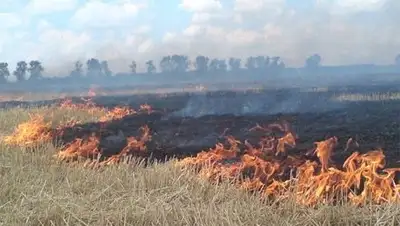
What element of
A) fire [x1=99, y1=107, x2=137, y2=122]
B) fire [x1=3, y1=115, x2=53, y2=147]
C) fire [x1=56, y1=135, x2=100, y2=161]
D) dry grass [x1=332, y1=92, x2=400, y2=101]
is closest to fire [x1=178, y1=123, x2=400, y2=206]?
fire [x1=56, y1=135, x2=100, y2=161]

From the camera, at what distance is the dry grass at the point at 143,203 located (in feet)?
17.4

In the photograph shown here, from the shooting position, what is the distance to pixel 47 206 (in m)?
5.71

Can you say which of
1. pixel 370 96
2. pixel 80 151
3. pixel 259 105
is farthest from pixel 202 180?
pixel 370 96

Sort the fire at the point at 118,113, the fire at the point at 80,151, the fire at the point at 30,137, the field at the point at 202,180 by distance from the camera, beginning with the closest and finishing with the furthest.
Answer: the field at the point at 202,180 → the fire at the point at 80,151 → the fire at the point at 30,137 → the fire at the point at 118,113

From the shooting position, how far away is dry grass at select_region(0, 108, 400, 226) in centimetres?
529

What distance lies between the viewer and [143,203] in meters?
5.80

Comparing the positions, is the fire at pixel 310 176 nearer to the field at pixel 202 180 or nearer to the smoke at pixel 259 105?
the field at pixel 202 180

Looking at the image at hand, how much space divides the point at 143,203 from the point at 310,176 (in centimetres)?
211

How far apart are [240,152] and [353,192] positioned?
9.87 ft

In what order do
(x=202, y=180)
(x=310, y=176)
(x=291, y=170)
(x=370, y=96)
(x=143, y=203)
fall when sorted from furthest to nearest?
(x=370, y=96) → (x=202, y=180) → (x=291, y=170) → (x=310, y=176) → (x=143, y=203)

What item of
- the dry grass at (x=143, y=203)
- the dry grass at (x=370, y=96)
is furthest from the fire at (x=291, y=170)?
the dry grass at (x=370, y=96)

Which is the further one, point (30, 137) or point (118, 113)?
point (118, 113)

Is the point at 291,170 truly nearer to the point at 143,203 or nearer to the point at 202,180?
the point at 202,180

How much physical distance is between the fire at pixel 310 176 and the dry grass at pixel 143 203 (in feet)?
0.90
